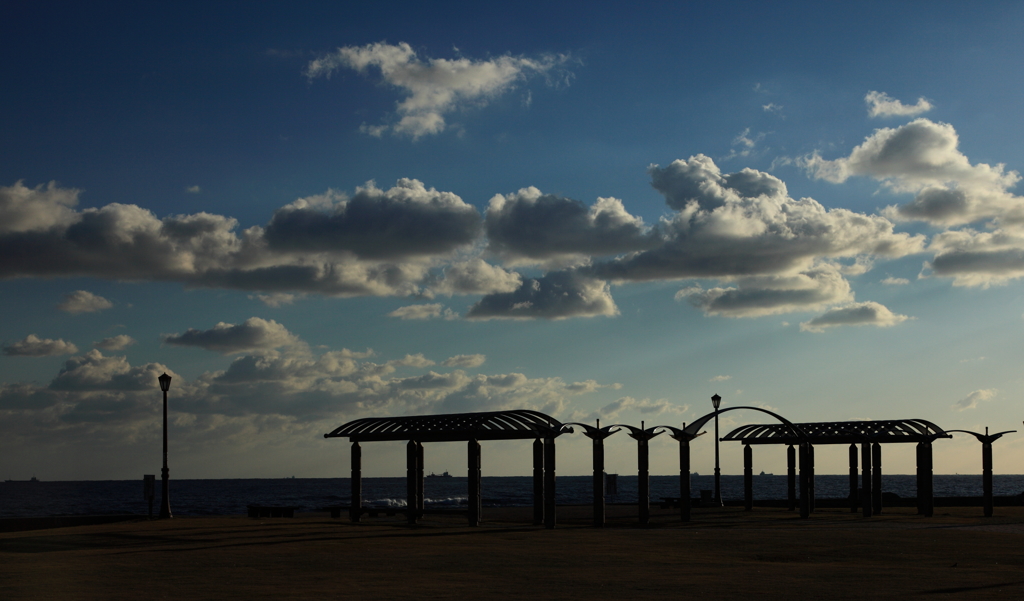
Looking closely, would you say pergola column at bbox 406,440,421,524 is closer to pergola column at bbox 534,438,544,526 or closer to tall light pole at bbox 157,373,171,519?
pergola column at bbox 534,438,544,526

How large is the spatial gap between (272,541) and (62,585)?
8.72 meters

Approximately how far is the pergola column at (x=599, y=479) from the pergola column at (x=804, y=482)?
30.5 ft

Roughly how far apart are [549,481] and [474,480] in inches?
97.3

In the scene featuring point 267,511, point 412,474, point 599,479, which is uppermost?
point 412,474

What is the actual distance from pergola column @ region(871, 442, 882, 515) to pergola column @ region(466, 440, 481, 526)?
18.6 meters

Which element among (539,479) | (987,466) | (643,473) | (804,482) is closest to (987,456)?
(987,466)

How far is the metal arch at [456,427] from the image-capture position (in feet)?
92.2

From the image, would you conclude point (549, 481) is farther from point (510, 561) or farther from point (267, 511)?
point (267, 511)

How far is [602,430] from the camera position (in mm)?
29094

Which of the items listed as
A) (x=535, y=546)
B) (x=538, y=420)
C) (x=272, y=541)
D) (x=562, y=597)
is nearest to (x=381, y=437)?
(x=538, y=420)

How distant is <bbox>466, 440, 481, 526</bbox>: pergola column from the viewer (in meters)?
29.0

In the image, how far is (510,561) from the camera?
1859 cm

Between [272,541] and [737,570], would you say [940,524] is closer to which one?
[737,570]

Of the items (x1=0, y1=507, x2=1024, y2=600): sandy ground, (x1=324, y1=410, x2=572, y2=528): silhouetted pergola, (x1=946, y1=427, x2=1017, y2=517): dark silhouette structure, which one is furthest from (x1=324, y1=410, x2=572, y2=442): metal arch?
(x1=946, y1=427, x2=1017, y2=517): dark silhouette structure
